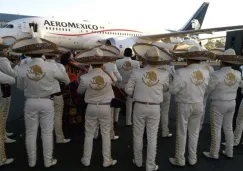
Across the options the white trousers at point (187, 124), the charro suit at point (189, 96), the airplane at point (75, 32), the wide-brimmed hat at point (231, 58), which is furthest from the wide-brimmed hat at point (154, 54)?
the airplane at point (75, 32)

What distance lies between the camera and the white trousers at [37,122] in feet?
11.2

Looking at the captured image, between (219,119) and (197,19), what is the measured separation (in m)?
29.6

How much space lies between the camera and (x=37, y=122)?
356cm

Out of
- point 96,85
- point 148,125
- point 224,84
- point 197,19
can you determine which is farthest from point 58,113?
point 197,19

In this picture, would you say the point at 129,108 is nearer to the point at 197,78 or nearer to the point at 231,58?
the point at 197,78

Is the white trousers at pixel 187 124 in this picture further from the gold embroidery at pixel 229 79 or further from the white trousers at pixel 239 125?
the white trousers at pixel 239 125

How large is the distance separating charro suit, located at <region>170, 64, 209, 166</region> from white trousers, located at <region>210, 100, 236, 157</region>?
0.46 metres

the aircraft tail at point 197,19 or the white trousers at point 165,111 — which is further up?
the aircraft tail at point 197,19

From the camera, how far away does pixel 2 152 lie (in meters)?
3.72

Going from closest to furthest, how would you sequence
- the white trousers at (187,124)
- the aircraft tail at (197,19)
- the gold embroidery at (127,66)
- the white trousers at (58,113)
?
the white trousers at (187,124) < the white trousers at (58,113) < the gold embroidery at (127,66) < the aircraft tail at (197,19)

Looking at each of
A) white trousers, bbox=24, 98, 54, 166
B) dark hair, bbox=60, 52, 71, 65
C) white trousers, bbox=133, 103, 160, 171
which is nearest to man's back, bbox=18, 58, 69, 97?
white trousers, bbox=24, 98, 54, 166

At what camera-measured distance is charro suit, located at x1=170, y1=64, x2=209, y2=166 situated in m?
3.49

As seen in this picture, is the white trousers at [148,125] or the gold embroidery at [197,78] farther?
the gold embroidery at [197,78]

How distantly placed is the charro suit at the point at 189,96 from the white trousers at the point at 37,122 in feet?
6.80
